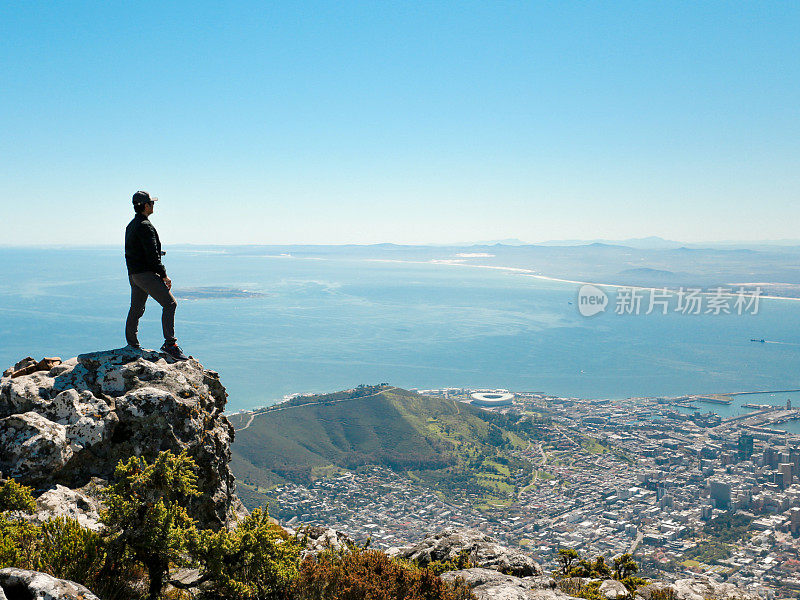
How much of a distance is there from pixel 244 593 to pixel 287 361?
371 ft

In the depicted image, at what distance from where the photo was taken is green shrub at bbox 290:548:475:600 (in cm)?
533

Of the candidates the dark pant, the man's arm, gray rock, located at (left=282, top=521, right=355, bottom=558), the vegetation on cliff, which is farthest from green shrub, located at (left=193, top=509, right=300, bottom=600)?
the man's arm

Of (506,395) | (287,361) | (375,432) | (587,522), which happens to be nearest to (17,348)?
(287,361)

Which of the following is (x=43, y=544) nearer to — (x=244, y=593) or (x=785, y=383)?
(x=244, y=593)

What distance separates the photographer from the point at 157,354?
7797 millimetres

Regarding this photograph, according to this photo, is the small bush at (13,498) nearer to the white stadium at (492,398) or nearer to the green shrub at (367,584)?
the green shrub at (367,584)

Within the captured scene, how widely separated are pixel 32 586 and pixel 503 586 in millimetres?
5160

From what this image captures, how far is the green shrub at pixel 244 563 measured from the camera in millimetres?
5043

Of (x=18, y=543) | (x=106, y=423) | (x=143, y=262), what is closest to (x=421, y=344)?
(x=143, y=262)

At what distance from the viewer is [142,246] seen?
7.46m

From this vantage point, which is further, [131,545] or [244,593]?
[244,593]

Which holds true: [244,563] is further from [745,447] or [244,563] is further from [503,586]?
[745,447]

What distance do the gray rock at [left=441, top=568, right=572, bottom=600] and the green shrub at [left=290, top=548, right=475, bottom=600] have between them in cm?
48

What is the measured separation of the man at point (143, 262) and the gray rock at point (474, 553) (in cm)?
595
